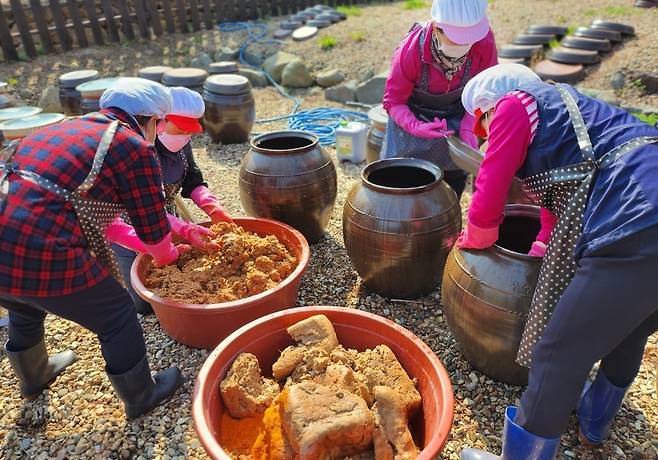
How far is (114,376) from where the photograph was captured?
2.26 m

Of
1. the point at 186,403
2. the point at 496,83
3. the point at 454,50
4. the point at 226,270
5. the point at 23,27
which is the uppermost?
the point at 496,83

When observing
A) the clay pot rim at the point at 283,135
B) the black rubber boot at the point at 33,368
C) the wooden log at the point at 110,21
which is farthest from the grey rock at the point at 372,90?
the black rubber boot at the point at 33,368

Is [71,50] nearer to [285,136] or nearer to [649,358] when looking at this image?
[285,136]

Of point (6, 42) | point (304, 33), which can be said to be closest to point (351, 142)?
point (304, 33)

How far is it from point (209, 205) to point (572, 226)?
2.19m

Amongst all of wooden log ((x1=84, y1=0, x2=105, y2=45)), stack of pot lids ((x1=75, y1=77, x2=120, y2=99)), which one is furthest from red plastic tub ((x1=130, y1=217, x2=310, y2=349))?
wooden log ((x1=84, y1=0, x2=105, y2=45))

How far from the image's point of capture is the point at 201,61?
911 cm

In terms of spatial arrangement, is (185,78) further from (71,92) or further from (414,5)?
(414,5)

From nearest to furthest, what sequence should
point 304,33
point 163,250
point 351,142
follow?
point 163,250
point 351,142
point 304,33

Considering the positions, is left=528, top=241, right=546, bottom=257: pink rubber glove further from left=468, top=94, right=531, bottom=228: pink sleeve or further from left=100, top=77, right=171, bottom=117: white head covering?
left=100, top=77, right=171, bottom=117: white head covering

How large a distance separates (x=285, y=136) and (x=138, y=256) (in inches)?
60.1

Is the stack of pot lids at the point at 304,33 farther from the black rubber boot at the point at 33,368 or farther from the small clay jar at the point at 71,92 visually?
the black rubber boot at the point at 33,368

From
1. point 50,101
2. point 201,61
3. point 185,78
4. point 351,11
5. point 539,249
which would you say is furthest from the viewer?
→ point 351,11

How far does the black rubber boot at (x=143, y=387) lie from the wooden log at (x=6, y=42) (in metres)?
8.40
